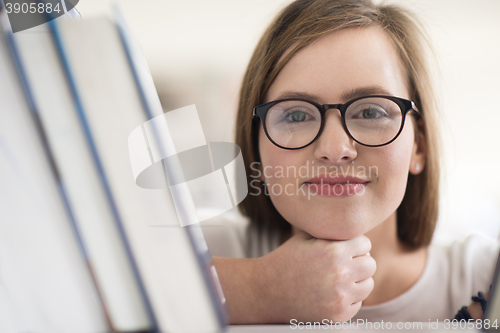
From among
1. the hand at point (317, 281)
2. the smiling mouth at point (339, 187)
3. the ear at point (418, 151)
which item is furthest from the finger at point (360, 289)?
the ear at point (418, 151)

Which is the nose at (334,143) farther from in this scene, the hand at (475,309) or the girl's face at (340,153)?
the hand at (475,309)

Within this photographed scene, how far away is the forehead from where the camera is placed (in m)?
0.42

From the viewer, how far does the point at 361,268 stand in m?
0.45

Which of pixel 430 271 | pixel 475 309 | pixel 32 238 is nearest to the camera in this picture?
pixel 32 238

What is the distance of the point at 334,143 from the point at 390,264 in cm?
33

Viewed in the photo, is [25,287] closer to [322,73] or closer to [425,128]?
[322,73]

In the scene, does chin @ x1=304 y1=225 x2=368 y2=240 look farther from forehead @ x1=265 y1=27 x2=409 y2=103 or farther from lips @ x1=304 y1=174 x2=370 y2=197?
forehead @ x1=265 y1=27 x2=409 y2=103

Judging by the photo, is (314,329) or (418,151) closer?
(314,329)

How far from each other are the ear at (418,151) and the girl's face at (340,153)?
0.09m

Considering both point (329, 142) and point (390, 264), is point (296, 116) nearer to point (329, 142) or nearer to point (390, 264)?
point (329, 142)

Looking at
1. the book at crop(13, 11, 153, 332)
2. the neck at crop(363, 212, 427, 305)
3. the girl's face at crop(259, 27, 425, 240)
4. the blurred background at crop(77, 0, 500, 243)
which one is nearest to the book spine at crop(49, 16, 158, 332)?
the book at crop(13, 11, 153, 332)

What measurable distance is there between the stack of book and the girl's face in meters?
0.17

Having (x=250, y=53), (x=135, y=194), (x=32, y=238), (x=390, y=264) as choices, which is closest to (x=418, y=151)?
(x=390, y=264)

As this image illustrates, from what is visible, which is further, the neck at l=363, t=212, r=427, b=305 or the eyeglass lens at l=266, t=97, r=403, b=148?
the neck at l=363, t=212, r=427, b=305
